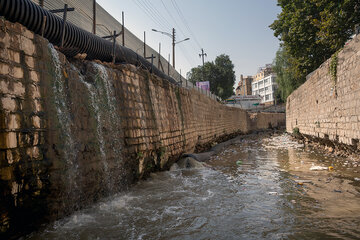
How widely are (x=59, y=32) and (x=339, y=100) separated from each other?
839 cm

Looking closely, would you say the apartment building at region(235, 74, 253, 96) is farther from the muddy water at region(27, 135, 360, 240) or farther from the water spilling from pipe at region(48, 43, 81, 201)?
the water spilling from pipe at region(48, 43, 81, 201)

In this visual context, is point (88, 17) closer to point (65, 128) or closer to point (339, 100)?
point (65, 128)

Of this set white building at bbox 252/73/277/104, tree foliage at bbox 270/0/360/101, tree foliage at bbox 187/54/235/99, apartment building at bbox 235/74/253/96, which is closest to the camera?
tree foliage at bbox 270/0/360/101

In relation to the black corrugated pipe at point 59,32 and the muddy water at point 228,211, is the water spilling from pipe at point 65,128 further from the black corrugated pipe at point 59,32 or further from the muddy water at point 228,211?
the black corrugated pipe at point 59,32

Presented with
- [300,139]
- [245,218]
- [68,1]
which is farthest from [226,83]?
[245,218]

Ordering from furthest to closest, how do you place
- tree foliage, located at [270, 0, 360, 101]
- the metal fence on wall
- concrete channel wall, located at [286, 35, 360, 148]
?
tree foliage, located at [270, 0, 360, 101] < concrete channel wall, located at [286, 35, 360, 148] < the metal fence on wall

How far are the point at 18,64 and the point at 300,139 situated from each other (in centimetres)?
1652

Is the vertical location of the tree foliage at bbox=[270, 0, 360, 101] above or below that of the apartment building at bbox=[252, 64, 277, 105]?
below

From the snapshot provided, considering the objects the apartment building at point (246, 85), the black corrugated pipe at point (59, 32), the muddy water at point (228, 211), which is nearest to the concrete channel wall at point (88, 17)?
the black corrugated pipe at point (59, 32)

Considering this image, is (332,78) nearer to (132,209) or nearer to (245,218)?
(245,218)

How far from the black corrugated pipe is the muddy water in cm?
299

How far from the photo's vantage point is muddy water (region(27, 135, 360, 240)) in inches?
115

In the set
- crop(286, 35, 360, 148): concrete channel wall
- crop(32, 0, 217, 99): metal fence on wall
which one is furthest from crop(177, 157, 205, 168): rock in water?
crop(286, 35, 360, 148): concrete channel wall

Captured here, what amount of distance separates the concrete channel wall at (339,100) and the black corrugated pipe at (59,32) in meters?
6.32
